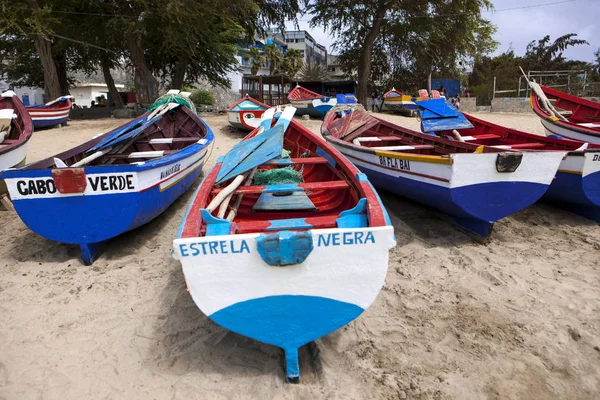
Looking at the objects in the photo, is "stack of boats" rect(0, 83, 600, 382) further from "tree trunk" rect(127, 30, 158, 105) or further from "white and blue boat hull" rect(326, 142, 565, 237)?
"tree trunk" rect(127, 30, 158, 105)

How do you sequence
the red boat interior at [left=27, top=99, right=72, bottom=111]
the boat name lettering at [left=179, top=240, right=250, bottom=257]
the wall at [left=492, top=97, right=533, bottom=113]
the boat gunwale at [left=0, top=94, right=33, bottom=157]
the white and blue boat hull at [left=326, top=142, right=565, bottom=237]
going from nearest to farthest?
the boat name lettering at [left=179, top=240, right=250, bottom=257]
the white and blue boat hull at [left=326, top=142, right=565, bottom=237]
the boat gunwale at [left=0, top=94, right=33, bottom=157]
the red boat interior at [left=27, top=99, right=72, bottom=111]
the wall at [left=492, top=97, right=533, bottom=113]

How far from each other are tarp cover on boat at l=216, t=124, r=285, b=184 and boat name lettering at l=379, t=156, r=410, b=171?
161cm

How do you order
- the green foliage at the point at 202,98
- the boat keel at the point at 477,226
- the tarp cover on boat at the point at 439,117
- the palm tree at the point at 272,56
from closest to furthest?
the boat keel at the point at 477,226
the tarp cover on boat at the point at 439,117
the green foliage at the point at 202,98
the palm tree at the point at 272,56

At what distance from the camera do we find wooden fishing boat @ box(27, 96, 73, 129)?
509 inches

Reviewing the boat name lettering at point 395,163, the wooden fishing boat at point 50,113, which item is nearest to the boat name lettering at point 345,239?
the boat name lettering at point 395,163

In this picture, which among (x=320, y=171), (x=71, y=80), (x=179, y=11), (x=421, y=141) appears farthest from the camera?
(x=71, y=80)

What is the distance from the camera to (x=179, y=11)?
13086mm

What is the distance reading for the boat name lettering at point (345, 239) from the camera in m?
Answer: 2.14

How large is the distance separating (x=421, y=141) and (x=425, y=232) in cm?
198

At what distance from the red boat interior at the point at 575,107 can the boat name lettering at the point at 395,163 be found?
519 cm

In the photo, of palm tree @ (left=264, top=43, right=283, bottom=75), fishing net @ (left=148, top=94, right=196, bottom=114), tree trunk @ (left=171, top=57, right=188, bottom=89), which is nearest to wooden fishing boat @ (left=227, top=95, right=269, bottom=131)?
fishing net @ (left=148, top=94, right=196, bottom=114)

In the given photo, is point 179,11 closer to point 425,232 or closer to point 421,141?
point 421,141

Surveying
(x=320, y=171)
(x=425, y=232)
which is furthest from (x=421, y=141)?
(x=320, y=171)

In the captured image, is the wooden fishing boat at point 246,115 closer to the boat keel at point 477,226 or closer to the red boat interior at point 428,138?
the red boat interior at point 428,138
